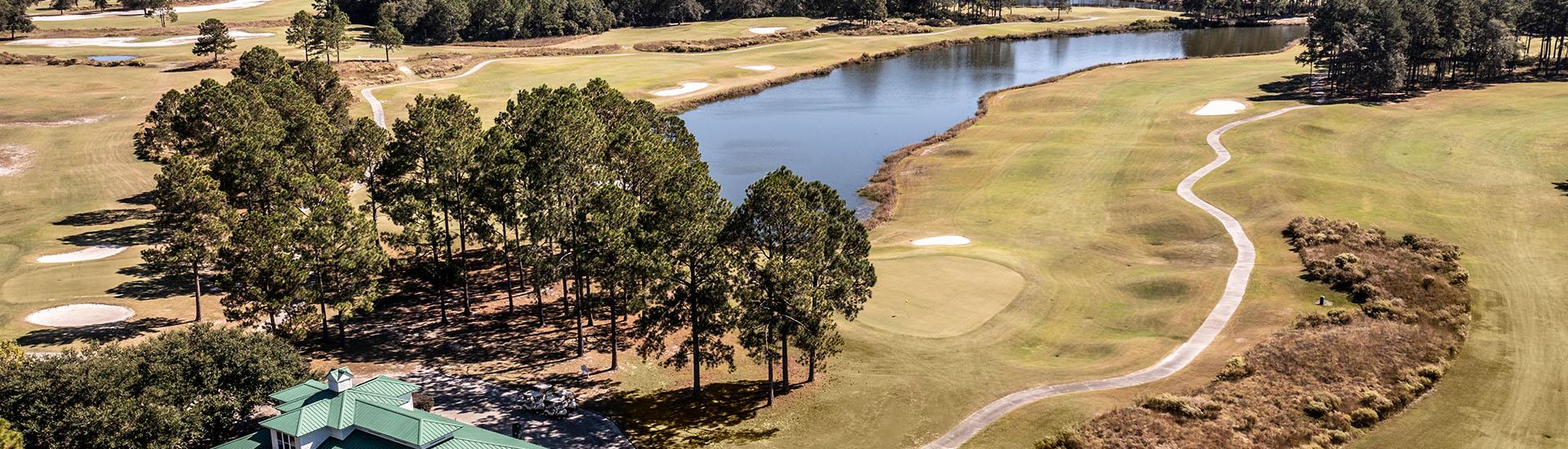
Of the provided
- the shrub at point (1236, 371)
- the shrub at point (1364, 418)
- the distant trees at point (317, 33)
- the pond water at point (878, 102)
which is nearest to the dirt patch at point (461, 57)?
the distant trees at point (317, 33)

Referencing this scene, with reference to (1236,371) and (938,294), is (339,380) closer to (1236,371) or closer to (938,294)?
(938,294)

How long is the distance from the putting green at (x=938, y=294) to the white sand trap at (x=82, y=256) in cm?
4659

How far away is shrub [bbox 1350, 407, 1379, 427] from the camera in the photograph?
133 feet

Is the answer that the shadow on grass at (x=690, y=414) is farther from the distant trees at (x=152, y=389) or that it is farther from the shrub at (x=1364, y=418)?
the shrub at (x=1364, y=418)

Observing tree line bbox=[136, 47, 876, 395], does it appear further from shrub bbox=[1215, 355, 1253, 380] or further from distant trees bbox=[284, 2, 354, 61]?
distant trees bbox=[284, 2, 354, 61]

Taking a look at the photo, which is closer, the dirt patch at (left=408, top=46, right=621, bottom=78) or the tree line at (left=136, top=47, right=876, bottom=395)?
the tree line at (left=136, top=47, right=876, bottom=395)

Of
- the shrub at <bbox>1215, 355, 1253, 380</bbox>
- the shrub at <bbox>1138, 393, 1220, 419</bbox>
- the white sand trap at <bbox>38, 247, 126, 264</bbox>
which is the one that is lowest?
the shrub at <bbox>1138, 393, 1220, 419</bbox>

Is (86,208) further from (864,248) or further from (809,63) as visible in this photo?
(809,63)

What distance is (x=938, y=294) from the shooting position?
57719mm

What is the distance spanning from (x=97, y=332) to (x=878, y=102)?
9324 centimetres

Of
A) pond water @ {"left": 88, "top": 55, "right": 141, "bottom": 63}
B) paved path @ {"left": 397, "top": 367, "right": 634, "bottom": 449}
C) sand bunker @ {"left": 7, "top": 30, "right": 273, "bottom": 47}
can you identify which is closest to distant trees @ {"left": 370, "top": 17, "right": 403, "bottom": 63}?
sand bunker @ {"left": 7, "top": 30, "right": 273, "bottom": 47}

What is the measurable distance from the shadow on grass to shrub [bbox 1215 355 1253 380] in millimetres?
19727

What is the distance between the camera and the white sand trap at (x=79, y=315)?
168ft

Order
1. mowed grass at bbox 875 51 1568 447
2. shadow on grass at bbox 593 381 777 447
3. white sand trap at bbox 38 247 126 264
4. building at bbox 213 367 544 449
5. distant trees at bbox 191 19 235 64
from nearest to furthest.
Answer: building at bbox 213 367 544 449 → shadow on grass at bbox 593 381 777 447 → mowed grass at bbox 875 51 1568 447 → white sand trap at bbox 38 247 126 264 → distant trees at bbox 191 19 235 64
